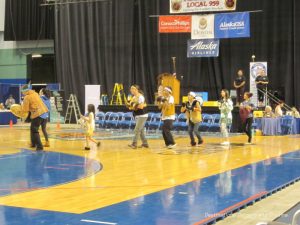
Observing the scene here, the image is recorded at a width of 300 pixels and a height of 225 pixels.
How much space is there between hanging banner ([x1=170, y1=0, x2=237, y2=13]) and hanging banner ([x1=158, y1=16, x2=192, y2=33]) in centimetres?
65

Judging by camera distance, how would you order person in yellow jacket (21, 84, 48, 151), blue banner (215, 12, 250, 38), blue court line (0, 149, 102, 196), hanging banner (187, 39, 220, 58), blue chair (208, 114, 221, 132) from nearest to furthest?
blue court line (0, 149, 102, 196) → person in yellow jacket (21, 84, 48, 151) → blue chair (208, 114, 221, 132) → blue banner (215, 12, 250, 38) → hanging banner (187, 39, 220, 58)

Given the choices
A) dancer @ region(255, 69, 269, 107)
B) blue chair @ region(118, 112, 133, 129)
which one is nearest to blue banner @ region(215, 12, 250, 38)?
dancer @ region(255, 69, 269, 107)

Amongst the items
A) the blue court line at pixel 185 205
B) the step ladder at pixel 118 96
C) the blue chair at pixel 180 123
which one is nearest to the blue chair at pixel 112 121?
the blue chair at pixel 180 123

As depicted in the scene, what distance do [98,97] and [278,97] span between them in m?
10.1

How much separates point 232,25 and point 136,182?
1745cm

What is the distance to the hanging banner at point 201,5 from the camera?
2467 cm

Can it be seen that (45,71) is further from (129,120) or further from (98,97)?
(129,120)

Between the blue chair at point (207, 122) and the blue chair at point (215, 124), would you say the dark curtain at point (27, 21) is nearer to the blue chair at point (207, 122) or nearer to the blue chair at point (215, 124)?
the blue chair at point (207, 122)

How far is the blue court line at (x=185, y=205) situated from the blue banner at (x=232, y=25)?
1563 cm

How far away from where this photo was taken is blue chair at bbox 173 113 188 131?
22602 millimetres

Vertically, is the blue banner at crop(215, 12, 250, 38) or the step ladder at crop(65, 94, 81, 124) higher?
the blue banner at crop(215, 12, 250, 38)

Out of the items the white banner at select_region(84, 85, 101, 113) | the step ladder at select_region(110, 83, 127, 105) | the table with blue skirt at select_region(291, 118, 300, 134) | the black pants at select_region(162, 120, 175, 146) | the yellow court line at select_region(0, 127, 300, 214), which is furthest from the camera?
the white banner at select_region(84, 85, 101, 113)

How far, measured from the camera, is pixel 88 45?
102 feet

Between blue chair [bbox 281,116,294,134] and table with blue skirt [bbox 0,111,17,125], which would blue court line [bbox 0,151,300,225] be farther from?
table with blue skirt [bbox 0,111,17,125]
